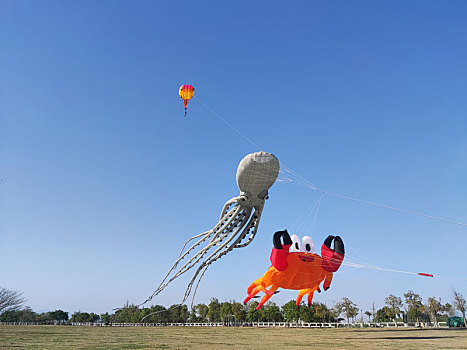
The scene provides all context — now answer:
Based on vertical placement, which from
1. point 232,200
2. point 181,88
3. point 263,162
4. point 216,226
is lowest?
→ point 216,226

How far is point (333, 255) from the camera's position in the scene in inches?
795

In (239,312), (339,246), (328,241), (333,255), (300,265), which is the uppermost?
(328,241)

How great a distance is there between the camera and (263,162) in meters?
→ 13.4

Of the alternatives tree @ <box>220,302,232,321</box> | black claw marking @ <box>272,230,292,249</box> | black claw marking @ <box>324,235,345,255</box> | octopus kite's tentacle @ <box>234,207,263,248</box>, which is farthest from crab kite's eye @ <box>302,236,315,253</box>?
tree @ <box>220,302,232,321</box>

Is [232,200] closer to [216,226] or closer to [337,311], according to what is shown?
[216,226]

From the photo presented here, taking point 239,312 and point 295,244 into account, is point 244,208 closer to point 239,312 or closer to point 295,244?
point 295,244

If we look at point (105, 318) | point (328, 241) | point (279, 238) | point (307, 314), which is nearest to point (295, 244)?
point (279, 238)

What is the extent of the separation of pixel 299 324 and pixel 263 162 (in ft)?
161

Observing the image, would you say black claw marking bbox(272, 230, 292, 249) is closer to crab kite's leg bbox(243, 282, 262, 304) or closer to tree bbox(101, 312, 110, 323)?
crab kite's leg bbox(243, 282, 262, 304)

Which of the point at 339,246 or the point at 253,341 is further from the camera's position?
the point at 253,341

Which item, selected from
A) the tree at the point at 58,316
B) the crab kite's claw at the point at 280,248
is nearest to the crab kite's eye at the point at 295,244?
the crab kite's claw at the point at 280,248

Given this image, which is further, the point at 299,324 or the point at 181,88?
the point at 299,324

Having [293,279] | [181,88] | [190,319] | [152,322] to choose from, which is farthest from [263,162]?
[152,322]

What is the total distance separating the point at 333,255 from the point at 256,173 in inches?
381
